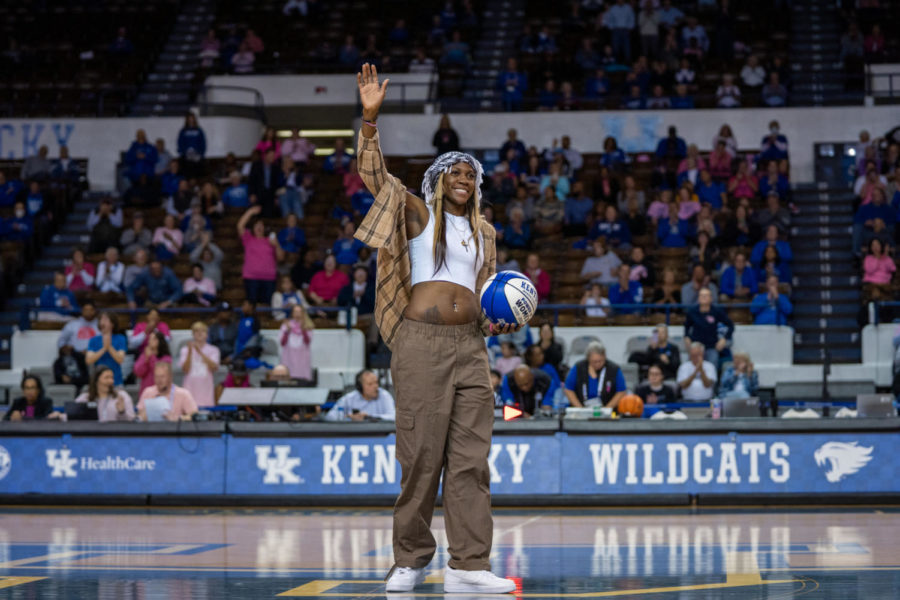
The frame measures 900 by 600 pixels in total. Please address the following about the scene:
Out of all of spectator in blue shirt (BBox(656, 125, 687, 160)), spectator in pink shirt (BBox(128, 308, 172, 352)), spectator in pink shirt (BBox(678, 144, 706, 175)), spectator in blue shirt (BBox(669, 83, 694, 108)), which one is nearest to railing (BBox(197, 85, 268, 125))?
spectator in pink shirt (BBox(128, 308, 172, 352))

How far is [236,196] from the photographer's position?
24469 mm

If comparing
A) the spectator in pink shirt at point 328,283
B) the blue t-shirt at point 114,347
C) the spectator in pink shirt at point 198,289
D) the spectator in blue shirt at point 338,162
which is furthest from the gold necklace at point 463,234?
the spectator in blue shirt at point 338,162

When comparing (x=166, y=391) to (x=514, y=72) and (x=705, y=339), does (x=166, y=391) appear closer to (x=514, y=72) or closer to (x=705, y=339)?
(x=705, y=339)

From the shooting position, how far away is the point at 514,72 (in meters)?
27.2

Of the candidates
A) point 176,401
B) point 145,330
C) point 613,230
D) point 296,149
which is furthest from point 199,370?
point 296,149

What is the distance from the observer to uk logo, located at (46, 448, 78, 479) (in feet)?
47.5

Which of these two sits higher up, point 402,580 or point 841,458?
point 841,458

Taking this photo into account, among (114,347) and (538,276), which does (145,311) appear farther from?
(538,276)

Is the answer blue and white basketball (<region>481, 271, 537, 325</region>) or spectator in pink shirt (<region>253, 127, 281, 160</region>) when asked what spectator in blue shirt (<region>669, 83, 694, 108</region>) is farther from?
blue and white basketball (<region>481, 271, 537, 325</region>)

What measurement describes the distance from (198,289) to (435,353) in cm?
1501

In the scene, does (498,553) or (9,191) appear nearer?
(498,553)

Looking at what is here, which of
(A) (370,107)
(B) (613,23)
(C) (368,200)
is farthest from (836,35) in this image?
(A) (370,107)

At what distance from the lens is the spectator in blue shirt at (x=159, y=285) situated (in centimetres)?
2158

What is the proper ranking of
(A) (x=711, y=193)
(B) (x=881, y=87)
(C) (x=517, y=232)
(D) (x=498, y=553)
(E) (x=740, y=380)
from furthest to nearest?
(B) (x=881, y=87)
(A) (x=711, y=193)
(C) (x=517, y=232)
(E) (x=740, y=380)
(D) (x=498, y=553)
